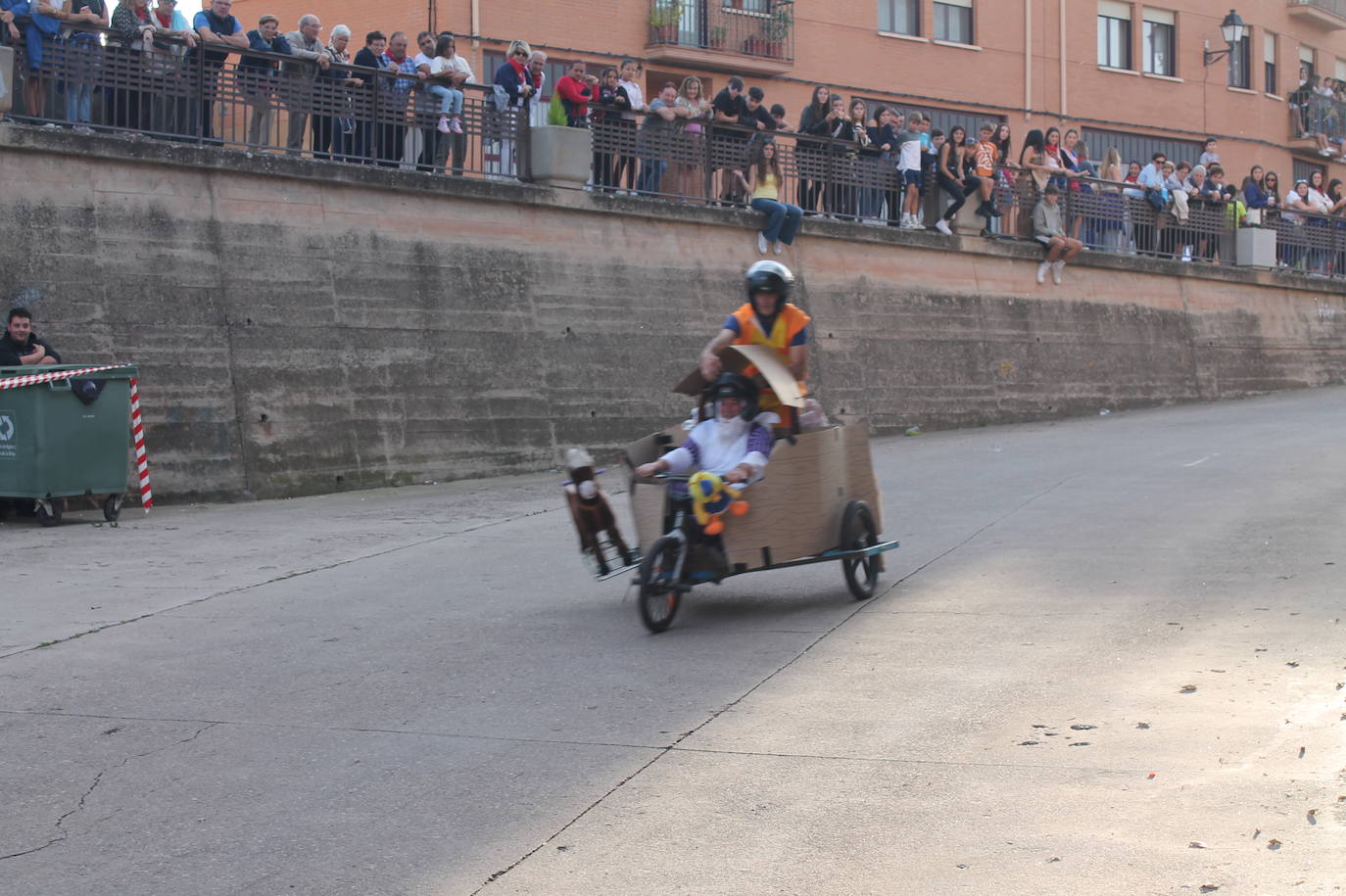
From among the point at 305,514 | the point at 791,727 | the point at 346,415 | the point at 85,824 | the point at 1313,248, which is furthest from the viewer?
the point at 1313,248

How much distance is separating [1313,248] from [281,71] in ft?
73.8

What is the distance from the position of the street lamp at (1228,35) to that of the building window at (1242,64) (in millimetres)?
261

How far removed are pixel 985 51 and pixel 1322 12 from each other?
518 inches

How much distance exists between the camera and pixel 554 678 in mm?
7609

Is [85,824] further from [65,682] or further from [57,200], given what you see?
[57,200]

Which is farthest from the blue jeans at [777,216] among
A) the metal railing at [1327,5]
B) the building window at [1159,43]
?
the metal railing at [1327,5]

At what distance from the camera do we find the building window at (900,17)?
3394cm

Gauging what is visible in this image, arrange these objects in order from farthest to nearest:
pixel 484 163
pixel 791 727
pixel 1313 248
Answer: pixel 1313 248
pixel 484 163
pixel 791 727

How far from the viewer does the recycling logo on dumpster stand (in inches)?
531

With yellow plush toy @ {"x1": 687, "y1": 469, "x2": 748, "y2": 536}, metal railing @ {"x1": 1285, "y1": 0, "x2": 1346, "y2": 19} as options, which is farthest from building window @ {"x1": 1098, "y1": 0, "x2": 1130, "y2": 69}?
yellow plush toy @ {"x1": 687, "y1": 469, "x2": 748, "y2": 536}

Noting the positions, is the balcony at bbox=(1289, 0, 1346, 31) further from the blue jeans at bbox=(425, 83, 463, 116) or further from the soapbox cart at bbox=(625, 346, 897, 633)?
the soapbox cart at bbox=(625, 346, 897, 633)

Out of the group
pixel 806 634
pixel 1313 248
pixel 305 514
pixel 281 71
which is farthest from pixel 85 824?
pixel 1313 248

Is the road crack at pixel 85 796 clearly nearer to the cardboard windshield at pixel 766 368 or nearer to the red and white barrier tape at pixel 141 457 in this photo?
the cardboard windshield at pixel 766 368

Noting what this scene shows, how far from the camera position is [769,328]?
9430 millimetres
